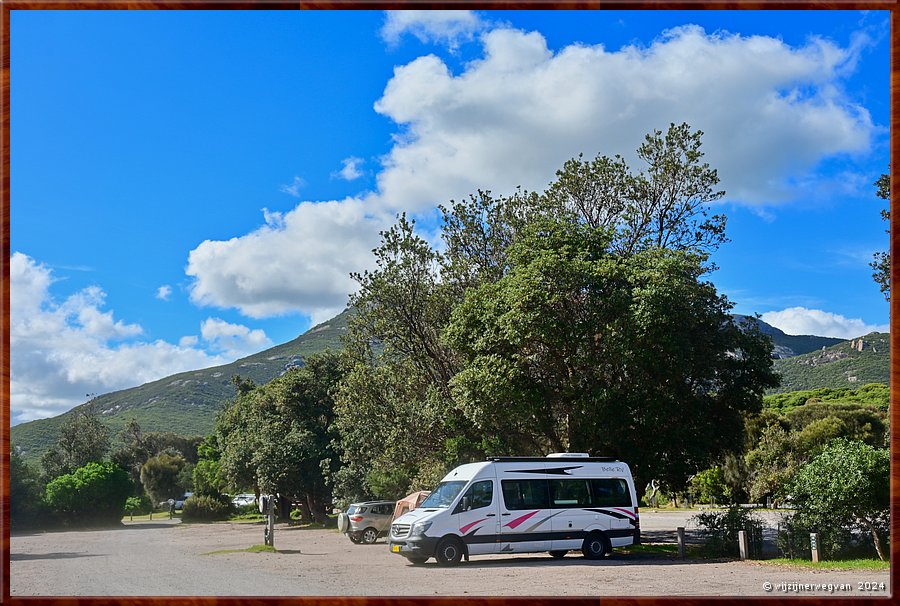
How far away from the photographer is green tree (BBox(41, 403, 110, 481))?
55.4 m

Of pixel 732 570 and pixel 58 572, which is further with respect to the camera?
pixel 58 572

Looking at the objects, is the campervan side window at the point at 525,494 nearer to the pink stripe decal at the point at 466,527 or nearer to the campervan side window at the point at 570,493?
the campervan side window at the point at 570,493

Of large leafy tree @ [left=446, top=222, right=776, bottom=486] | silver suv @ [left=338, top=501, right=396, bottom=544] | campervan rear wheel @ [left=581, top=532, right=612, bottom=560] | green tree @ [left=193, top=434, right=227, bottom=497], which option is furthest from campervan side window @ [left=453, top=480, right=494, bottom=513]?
green tree @ [left=193, top=434, right=227, bottom=497]

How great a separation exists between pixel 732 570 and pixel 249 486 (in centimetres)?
3950

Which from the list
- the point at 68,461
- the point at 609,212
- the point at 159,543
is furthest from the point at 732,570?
the point at 68,461

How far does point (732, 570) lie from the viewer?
1394cm

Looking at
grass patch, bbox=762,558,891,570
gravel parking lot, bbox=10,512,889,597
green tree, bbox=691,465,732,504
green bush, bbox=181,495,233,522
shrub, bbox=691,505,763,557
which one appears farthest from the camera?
green bush, bbox=181,495,233,522

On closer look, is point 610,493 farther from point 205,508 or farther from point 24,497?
point 205,508

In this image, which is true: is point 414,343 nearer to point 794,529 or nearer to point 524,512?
point 524,512

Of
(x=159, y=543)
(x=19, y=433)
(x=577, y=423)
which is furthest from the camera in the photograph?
(x=19, y=433)

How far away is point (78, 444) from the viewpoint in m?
58.9

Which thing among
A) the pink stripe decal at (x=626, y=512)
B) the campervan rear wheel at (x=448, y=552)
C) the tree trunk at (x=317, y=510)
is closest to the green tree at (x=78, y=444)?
the tree trunk at (x=317, y=510)

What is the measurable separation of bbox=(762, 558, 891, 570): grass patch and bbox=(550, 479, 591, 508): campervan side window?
12.6ft

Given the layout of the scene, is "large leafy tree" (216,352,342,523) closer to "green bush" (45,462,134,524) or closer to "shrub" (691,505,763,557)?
"green bush" (45,462,134,524)
